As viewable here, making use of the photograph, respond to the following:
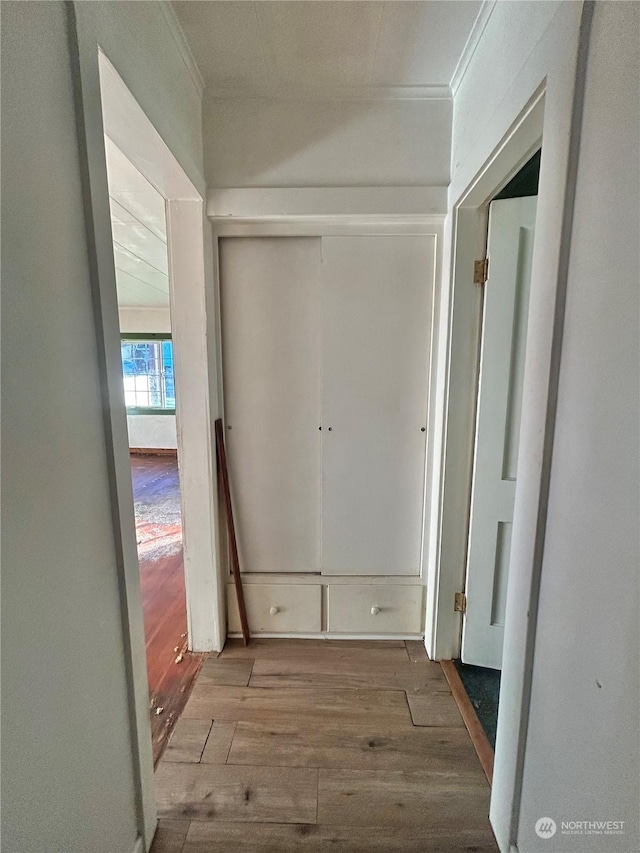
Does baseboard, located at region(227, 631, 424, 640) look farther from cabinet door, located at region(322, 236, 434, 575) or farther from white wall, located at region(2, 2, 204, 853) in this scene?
white wall, located at region(2, 2, 204, 853)

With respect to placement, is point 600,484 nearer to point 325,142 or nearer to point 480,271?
point 480,271

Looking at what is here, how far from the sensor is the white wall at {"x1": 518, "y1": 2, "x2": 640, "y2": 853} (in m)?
0.61

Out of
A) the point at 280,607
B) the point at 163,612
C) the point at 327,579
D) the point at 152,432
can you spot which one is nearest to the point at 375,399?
the point at 327,579

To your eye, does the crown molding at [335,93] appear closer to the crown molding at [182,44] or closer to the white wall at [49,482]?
the crown molding at [182,44]

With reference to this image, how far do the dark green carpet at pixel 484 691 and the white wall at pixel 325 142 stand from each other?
230cm

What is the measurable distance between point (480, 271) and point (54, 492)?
168cm

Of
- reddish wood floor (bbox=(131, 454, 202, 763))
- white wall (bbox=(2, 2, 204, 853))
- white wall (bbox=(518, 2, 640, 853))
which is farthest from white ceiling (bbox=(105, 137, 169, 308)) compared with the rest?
reddish wood floor (bbox=(131, 454, 202, 763))

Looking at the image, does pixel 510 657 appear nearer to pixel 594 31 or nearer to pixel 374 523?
pixel 374 523

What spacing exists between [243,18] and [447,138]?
35.7 inches

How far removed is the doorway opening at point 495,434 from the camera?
4.70ft

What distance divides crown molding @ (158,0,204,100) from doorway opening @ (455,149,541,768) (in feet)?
4.32

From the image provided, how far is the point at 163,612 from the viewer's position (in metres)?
2.11

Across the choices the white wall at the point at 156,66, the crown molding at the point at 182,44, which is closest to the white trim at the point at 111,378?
the white wall at the point at 156,66

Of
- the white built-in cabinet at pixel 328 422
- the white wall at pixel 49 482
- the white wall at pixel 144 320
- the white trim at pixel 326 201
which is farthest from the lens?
the white wall at pixel 144 320
